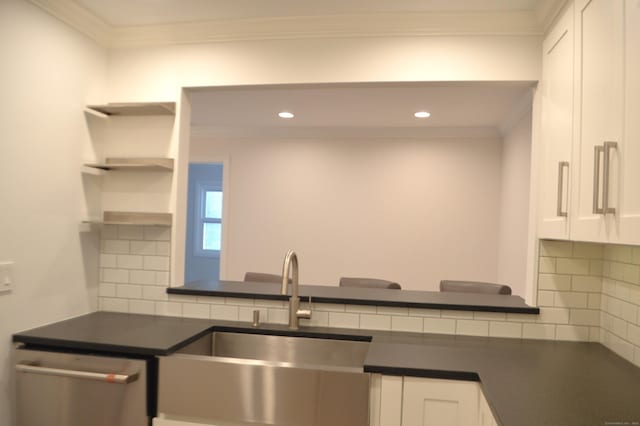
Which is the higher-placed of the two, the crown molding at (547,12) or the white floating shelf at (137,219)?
the crown molding at (547,12)

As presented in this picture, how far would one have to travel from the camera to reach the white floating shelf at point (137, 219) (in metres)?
2.06

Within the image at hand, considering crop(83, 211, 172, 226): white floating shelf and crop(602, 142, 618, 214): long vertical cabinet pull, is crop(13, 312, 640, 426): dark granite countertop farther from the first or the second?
crop(602, 142, 618, 214): long vertical cabinet pull

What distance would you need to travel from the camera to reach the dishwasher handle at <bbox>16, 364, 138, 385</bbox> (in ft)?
5.02

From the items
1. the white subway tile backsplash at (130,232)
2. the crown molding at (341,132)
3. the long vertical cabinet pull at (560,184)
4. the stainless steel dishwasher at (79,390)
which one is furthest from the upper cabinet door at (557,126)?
A: the crown molding at (341,132)

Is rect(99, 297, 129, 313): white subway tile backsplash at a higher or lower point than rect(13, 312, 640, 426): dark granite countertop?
higher

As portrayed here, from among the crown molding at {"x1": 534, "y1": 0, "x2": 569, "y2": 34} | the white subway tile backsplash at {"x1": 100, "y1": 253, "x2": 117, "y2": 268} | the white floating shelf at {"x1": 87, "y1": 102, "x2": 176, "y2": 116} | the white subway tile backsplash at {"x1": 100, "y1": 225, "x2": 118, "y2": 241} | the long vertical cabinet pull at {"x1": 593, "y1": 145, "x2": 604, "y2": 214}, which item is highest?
the crown molding at {"x1": 534, "y1": 0, "x2": 569, "y2": 34}

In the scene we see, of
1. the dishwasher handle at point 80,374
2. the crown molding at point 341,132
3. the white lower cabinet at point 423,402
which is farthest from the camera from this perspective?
the crown molding at point 341,132

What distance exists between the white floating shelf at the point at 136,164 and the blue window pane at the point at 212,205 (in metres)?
4.73

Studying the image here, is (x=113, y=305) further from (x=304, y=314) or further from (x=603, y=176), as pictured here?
(x=603, y=176)

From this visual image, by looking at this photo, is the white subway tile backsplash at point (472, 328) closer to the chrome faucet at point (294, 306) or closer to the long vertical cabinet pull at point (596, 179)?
the chrome faucet at point (294, 306)

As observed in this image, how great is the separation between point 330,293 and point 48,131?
1.47 metres

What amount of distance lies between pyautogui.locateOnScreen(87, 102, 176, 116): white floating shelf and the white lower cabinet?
60.8 inches

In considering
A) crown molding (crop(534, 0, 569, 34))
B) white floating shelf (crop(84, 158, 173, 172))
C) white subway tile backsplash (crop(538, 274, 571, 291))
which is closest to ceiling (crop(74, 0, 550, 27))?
crown molding (crop(534, 0, 569, 34))

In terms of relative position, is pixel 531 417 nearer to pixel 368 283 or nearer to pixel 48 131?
pixel 368 283
